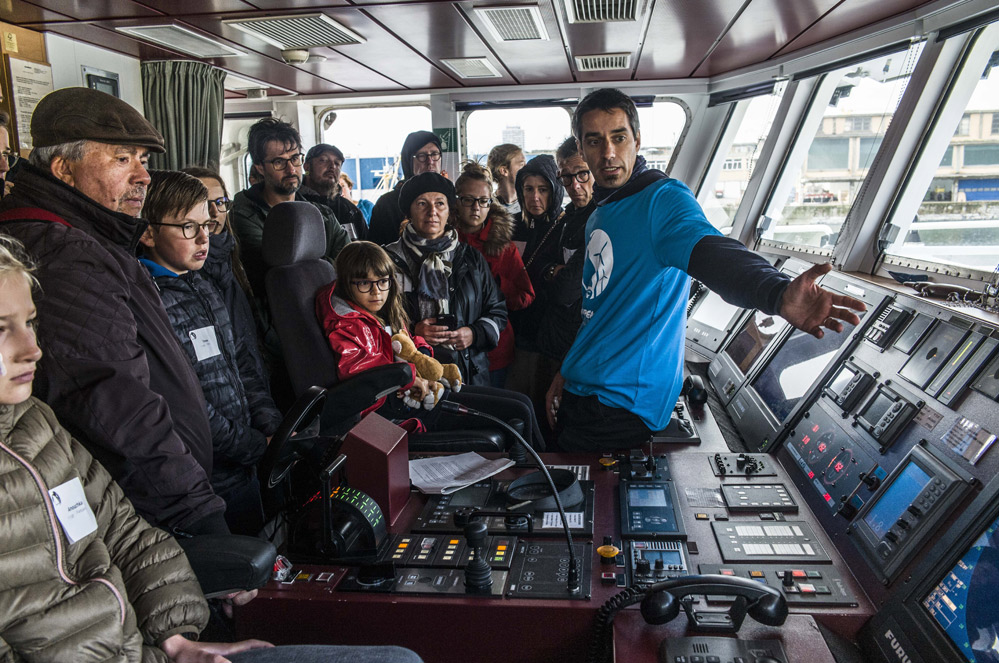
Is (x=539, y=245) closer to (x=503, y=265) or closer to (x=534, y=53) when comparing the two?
(x=503, y=265)

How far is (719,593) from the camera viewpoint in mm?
1099

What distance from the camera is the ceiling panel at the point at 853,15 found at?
3.07 m

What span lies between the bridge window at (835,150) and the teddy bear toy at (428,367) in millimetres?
1950

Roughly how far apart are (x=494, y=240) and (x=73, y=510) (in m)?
2.38

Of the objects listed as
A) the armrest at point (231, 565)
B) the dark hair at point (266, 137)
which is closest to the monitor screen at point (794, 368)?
the armrest at point (231, 565)

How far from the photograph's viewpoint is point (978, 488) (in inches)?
49.3

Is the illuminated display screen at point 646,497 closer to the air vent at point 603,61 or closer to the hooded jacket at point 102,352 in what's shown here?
the hooded jacket at point 102,352

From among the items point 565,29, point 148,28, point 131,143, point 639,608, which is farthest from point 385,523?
point 148,28

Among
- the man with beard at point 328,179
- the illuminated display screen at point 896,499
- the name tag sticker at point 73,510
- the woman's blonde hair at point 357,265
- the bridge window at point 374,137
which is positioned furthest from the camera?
the bridge window at point 374,137

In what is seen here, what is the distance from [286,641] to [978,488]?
1.35 m

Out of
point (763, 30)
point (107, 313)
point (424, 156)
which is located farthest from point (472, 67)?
point (107, 313)

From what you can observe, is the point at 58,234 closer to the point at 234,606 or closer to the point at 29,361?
the point at 29,361

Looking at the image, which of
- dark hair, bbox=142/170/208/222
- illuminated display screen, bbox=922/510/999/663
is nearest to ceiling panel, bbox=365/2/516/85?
dark hair, bbox=142/170/208/222

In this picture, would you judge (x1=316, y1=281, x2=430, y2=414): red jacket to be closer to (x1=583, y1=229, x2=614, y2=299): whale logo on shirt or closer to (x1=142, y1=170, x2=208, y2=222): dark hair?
(x1=142, y1=170, x2=208, y2=222): dark hair
